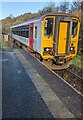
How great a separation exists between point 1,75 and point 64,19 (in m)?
4.82

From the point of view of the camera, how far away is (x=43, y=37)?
1227cm

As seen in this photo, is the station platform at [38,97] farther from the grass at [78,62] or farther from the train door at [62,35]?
the grass at [78,62]

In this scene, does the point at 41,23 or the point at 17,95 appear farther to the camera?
the point at 41,23

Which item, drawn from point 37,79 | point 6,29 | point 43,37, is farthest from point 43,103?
point 6,29

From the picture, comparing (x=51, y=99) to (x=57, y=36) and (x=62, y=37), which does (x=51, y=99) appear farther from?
(x=62, y=37)

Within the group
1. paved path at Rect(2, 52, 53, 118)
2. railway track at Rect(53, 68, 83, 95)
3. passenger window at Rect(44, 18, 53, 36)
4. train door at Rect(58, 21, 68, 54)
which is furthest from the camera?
train door at Rect(58, 21, 68, 54)

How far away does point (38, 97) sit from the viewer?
6.80 metres

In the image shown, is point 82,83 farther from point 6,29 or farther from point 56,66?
point 6,29

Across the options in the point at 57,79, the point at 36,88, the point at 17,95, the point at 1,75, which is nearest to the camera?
the point at 17,95

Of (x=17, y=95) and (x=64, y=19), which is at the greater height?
(x=64, y=19)

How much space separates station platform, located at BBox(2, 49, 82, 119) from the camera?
18.4 ft

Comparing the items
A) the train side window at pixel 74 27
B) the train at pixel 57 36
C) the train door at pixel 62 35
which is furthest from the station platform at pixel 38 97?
the train side window at pixel 74 27

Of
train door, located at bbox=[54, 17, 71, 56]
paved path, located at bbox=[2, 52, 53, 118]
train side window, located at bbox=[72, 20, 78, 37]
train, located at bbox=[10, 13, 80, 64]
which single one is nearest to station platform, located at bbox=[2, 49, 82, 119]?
paved path, located at bbox=[2, 52, 53, 118]

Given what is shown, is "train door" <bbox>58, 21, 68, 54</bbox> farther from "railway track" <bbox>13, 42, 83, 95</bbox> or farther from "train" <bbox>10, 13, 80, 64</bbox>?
"railway track" <bbox>13, 42, 83, 95</bbox>
